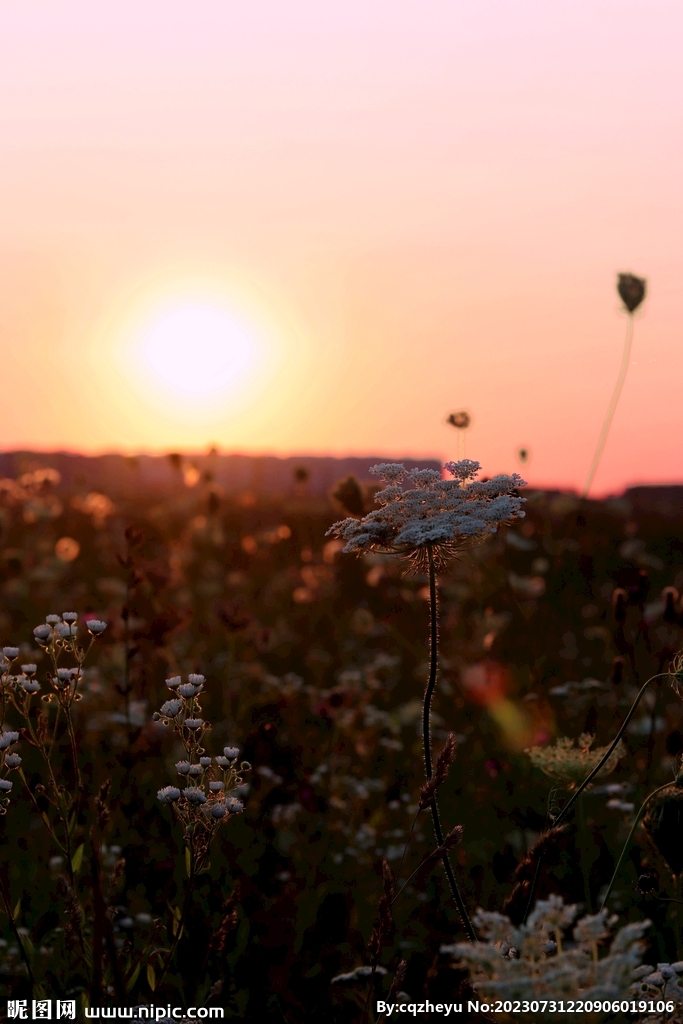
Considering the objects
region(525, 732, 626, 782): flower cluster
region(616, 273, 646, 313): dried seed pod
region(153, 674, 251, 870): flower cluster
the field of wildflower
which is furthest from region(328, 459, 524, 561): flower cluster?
region(616, 273, 646, 313): dried seed pod

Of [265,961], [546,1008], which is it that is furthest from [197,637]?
[546,1008]

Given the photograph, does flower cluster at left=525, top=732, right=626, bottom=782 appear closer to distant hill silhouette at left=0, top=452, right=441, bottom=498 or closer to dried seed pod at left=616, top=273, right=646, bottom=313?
dried seed pod at left=616, top=273, right=646, bottom=313

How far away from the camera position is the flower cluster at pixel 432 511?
2.83 metres

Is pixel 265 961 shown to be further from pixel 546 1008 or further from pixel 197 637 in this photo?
pixel 197 637

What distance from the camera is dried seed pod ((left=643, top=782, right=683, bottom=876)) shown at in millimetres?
3227

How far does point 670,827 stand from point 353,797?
12.1ft

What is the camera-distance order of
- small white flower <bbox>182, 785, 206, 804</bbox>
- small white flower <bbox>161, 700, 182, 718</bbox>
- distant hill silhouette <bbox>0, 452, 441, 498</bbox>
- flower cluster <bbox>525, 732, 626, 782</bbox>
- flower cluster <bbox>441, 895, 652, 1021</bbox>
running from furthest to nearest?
distant hill silhouette <bbox>0, 452, 441, 498</bbox>
flower cluster <bbox>525, 732, 626, 782</bbox>
small white flower <bbox>161, 700, 182, 718</bbox>
small white flower <bbox>182, 785, 206, 804</bbox>
flower cluster <bbox>441, 895, 652, 1021</bbox>

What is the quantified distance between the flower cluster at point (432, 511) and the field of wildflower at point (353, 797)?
11mm

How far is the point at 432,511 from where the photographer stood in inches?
122

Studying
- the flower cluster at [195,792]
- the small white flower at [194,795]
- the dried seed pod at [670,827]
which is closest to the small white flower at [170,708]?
the flower cluster at [195,792]

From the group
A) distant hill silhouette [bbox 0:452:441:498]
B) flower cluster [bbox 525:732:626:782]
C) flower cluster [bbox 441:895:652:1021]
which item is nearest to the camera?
flower cluster [bbox 441:895:652:1021]

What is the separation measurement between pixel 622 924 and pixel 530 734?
5.53ft

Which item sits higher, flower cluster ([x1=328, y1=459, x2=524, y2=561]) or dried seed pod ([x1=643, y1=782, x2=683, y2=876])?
flower cluster ([x1=328, y1=459, x2=524, y2=561])

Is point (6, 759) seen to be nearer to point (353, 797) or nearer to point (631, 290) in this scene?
point (353, 797)
